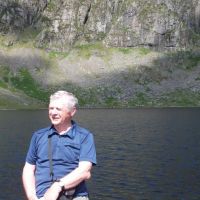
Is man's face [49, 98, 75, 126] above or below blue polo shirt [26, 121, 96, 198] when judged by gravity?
above

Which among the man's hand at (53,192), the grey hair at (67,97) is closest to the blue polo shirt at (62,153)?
the man's hand at (53,192)

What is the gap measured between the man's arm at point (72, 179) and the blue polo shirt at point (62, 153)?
222mm

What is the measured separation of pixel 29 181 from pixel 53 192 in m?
1.10

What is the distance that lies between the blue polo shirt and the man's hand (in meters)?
0.50

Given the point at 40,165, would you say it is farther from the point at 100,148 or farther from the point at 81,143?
the point at 100,148

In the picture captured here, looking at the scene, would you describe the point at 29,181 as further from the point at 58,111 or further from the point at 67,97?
the point at 67,97

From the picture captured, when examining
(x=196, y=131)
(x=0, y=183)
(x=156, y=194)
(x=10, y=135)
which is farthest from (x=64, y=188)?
(x=196, y=131)

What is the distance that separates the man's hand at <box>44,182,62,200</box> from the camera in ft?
39.1

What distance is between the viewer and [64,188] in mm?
12203

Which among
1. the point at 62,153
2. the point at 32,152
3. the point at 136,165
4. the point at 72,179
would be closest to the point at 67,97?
the point at 62,153

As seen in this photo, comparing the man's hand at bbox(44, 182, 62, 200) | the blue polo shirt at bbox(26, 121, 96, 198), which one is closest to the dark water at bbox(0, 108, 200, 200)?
the blue polo shirt at bbox(26, 121, 96, 198)

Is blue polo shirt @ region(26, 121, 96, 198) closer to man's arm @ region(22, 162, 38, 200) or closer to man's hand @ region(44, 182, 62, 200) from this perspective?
man's arm @ region(22, 162, 38, 200)

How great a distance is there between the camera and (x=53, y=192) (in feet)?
39.3

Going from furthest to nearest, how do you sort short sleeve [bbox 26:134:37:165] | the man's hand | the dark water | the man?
the dark water < short sleeve [bbox 26:134:37:165] < the man < the man's hand
